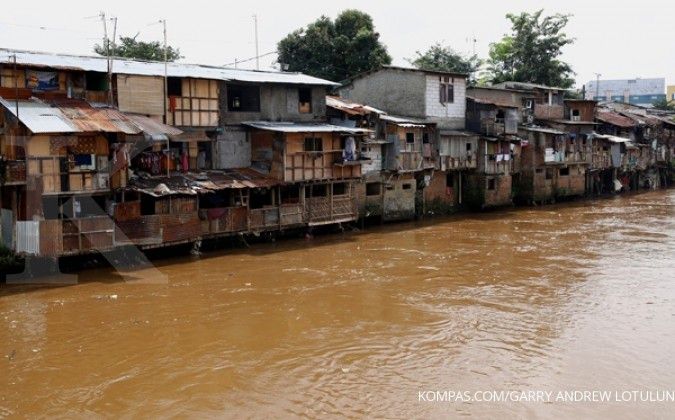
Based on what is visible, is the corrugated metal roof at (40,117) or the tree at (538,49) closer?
the corrugated metal roof at (40,117)

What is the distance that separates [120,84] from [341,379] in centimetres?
1496

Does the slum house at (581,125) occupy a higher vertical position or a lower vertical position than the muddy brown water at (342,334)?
higher

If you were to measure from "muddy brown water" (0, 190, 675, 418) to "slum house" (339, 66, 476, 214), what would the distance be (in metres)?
9.45

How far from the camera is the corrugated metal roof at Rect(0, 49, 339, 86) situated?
71.1ft

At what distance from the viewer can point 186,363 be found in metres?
14.0

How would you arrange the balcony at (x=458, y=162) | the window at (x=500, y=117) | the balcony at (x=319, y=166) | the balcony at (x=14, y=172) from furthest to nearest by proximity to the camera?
the window at (x=500, y=117), the balcony at (x=458, y=162), the balcony at (x=319, y=166), the balcony at (x=14, y=172)

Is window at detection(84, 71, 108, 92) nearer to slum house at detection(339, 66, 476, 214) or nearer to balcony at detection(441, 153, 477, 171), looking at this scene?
slum house at detection(339, 66, 476, 214)

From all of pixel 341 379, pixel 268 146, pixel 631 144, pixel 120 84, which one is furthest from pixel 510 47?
pixel 341 379

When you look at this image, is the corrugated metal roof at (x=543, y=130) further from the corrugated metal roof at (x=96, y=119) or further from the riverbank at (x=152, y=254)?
the corrugated metal roof at (x=96, y=119)

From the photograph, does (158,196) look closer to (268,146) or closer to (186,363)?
(268,146)

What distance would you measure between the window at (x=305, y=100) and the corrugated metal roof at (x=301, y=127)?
2.97ft

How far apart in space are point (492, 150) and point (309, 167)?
14.3 meters

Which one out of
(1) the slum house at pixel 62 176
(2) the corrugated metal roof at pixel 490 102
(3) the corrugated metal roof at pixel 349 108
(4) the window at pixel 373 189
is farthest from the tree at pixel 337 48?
(1) the slum house at pixel 62 176

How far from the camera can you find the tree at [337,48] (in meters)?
43.7
